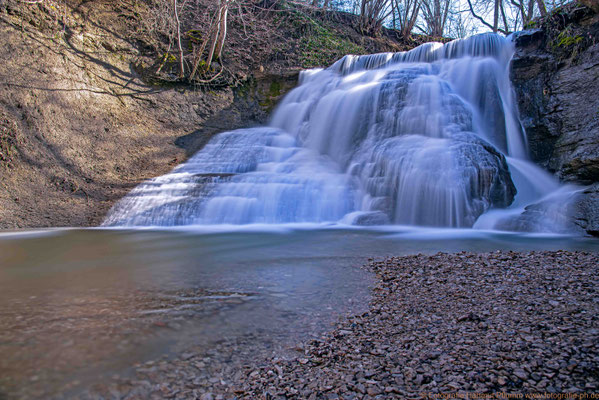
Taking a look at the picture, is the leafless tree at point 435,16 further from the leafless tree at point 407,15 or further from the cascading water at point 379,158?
the cascading water at point 379,158

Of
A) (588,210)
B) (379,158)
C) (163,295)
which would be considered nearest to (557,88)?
(588,210)

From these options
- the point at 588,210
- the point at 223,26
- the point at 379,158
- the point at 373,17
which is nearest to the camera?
the point at 588,210

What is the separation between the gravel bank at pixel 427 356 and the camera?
4.43 ft

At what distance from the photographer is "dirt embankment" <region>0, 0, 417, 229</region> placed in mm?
7695

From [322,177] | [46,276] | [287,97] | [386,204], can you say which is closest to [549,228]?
[386,204]

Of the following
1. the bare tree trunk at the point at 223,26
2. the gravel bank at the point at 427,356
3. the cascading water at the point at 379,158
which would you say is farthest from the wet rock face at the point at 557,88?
the bare tree trunk at the point at 223,26

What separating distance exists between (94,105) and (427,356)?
10.7 metres

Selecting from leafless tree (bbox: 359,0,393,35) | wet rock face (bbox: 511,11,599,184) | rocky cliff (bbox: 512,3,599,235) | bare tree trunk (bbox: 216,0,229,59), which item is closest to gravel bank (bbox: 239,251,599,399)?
rocky cliff (bbox: 512,3,599,235)

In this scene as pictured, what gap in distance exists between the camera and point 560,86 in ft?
28.5

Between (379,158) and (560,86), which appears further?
(560,86)

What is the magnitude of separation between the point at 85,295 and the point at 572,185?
781cm

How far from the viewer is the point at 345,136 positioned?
10164mm

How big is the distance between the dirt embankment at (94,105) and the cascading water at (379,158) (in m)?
0.90

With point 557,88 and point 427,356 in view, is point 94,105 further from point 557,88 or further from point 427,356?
Answer: point 557,88
